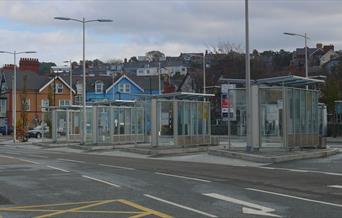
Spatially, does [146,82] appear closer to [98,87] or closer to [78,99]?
[98,87]

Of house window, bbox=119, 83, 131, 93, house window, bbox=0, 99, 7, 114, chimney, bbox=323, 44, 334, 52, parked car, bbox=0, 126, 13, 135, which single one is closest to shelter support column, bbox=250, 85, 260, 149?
parked car, bbox=0, 126, 13, 135

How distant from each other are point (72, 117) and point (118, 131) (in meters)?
10.4

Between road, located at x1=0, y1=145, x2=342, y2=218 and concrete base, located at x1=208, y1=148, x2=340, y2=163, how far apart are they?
7.95ft

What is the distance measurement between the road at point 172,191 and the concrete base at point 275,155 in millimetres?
2422

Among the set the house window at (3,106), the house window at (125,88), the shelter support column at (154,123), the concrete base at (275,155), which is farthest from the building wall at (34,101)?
the concrete base at (275,155)

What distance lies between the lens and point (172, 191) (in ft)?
50.2

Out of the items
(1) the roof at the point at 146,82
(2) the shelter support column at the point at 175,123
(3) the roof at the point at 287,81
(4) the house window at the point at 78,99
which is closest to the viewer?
(3) the roof at the point at 287,81

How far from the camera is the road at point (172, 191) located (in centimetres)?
1201

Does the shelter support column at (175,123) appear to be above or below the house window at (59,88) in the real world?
below

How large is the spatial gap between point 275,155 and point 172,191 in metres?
12.2

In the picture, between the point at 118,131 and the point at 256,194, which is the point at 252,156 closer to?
the point at 256,194

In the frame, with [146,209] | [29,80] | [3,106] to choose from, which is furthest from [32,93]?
[146,209]

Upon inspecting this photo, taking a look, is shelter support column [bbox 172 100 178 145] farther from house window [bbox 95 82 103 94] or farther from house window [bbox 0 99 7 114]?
house window [bbox 95 82 103 94]

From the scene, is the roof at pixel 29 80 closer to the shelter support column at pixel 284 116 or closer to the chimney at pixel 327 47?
the chimney at pixel 327 47
